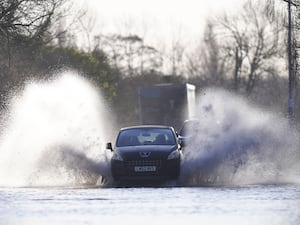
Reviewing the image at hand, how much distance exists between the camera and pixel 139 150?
27797 mm

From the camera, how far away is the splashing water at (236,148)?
95.5 ft

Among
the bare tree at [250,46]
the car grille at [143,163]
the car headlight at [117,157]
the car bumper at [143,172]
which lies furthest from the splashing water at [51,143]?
the bare tree at [250,46]

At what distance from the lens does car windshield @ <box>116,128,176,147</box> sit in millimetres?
28766

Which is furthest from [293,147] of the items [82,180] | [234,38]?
[234,38]

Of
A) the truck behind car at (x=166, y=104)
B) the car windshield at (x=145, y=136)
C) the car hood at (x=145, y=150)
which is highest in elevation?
the car windshield at (x=145, y=136)

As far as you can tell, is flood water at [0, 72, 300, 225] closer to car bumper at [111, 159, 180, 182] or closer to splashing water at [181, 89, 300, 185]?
splashing water at [181, 89, 300, 185]

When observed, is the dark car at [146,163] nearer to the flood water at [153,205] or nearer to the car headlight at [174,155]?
the car headlight at [174,155]

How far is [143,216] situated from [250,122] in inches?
547

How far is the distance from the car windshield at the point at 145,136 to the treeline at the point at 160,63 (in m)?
15.7

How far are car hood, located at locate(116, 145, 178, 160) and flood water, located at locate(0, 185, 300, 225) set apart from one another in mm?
1551

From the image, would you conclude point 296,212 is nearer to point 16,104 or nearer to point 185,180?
point 185,180

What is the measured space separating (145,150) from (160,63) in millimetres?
88973

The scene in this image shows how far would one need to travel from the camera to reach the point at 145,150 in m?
27.8

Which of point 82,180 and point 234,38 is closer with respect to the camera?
point 82,180
